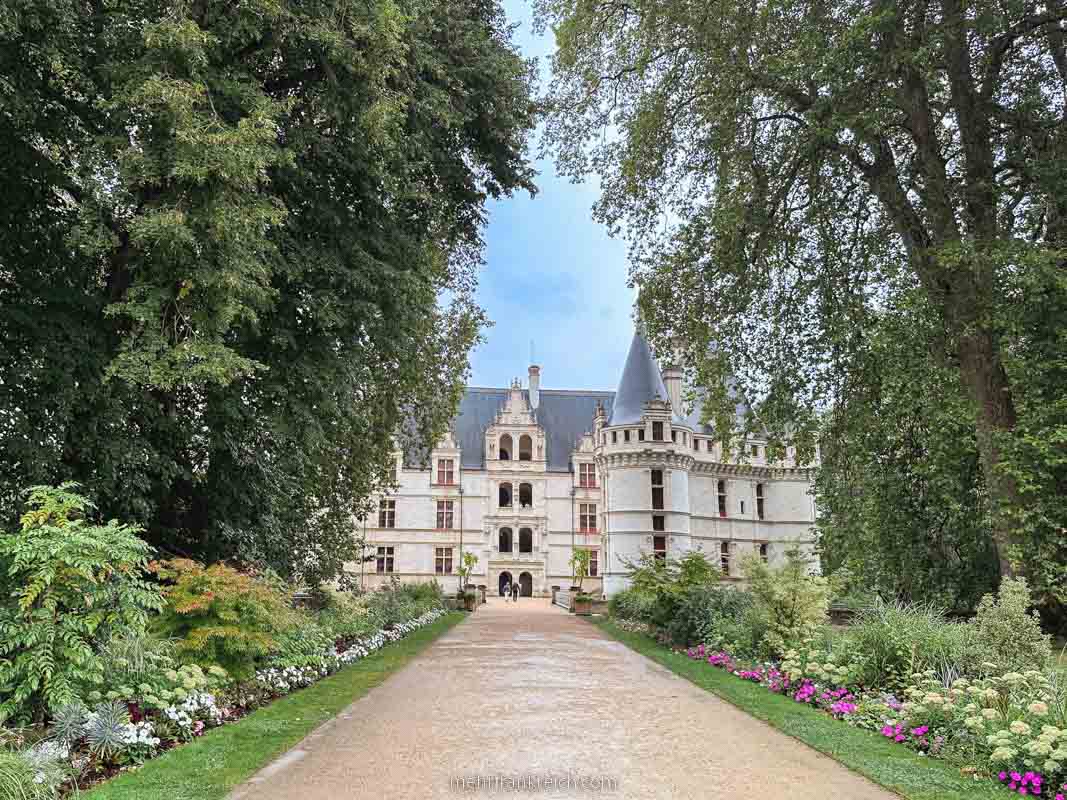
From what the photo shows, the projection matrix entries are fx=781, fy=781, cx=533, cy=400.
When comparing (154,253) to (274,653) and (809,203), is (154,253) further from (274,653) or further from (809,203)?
(809,203)

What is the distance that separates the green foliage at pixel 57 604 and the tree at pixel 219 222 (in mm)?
2021

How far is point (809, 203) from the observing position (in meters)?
15.7

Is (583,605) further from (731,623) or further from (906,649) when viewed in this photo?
(906,649)

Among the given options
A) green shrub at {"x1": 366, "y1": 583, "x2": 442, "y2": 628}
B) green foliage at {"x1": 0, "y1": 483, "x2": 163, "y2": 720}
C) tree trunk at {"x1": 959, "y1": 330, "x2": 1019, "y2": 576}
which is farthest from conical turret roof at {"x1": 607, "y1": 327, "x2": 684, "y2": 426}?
green foliage at {"x1": 0, "y1": 483, "x2": 163, "y2": 720}

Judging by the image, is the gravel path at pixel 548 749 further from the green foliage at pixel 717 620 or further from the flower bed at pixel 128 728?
the green foliage at pixel 717 620

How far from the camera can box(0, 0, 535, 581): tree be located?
7.90m

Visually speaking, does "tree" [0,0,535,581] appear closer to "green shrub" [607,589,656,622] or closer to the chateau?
"green shrub" [607,589,656,622]

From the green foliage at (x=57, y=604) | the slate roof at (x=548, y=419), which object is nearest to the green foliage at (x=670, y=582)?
the green foliage at (x=57, y=604)

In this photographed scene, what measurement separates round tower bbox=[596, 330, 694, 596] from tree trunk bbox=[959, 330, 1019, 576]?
24827mm

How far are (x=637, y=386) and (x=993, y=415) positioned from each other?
26864 mm

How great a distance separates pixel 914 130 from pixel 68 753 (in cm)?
1496

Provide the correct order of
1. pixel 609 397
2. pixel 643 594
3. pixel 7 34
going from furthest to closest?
pixel 609 397 → pixel 643 594 → pixel 7 34

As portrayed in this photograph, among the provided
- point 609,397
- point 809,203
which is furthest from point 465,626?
point 609,397

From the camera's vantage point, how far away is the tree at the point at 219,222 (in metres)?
7.90
